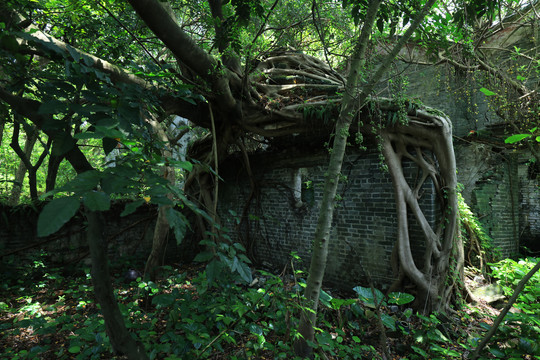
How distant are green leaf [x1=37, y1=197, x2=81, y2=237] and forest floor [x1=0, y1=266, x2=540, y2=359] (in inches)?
62.1

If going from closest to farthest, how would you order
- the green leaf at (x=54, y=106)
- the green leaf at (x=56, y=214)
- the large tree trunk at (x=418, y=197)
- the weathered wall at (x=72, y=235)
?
the green leaf at (x=56, y=214) < the green leaf at (x=54, y=106) < the large tree trunk at (x=418, y=197) < the weathered wall at (x=72, y=235)

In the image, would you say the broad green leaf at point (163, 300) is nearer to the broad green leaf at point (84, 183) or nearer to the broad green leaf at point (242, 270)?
the broad green leaf at point (242, 270)

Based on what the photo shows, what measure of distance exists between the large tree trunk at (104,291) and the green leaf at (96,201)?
18.1 inches

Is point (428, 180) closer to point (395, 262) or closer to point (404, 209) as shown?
point (404, 209)

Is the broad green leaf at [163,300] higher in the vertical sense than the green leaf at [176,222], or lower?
lower

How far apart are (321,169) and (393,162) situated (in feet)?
4.64

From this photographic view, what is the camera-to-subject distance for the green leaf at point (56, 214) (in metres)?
0.69

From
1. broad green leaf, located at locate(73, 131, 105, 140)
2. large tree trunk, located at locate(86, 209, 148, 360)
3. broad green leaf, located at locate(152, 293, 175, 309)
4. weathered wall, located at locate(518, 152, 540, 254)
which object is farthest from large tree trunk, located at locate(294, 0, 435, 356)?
weathered wall, located at locate(518, 152, 540, 254)

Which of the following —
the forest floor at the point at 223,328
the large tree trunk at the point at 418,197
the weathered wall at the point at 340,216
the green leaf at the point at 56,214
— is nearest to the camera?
the green leaf at the point at 56,214

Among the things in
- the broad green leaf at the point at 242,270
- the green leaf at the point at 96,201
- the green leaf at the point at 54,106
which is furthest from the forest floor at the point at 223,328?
the green leaf at the point at 54,106

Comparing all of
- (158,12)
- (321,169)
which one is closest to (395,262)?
(321,169)

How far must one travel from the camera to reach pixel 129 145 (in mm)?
1349

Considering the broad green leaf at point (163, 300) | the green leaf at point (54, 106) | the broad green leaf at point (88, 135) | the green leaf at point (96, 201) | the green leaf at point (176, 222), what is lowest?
the broad green leaf at point (163, 300)

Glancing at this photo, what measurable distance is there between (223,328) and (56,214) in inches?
77.0
